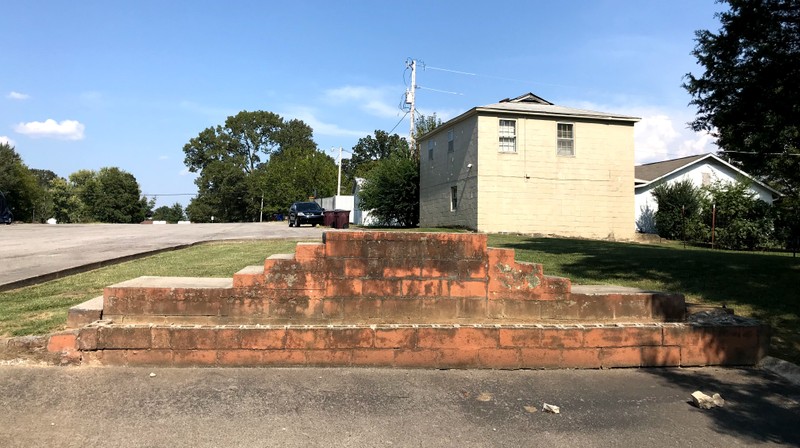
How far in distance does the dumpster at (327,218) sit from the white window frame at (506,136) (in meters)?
10.2

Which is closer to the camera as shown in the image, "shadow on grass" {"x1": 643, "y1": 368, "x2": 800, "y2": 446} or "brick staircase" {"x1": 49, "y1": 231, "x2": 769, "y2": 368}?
"shadow on grass" {"x1": 643, "y1": 368, "x2": 800, "y2": 446}

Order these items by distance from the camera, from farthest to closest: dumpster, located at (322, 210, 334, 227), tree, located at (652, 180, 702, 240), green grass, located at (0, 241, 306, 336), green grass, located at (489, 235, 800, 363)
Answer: dumpster, located at (322, 210, 334, 227) → tree, located at (652, 180, 702, 240) → green grass, located at (489, 235, 800, 363) → green grass, located at (0, 241, 306, 336)

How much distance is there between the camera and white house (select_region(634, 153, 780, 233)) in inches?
1090

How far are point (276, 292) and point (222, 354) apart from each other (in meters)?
0.73

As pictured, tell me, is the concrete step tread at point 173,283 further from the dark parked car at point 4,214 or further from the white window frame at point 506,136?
the dark parked car at point 4,214

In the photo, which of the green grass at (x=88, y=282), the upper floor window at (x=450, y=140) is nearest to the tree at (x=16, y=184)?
the upper floor window at (x=450, y=140)

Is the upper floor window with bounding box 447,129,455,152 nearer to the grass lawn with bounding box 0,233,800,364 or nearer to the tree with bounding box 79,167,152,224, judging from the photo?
the grass lawn with bounding box 0,233,800,364

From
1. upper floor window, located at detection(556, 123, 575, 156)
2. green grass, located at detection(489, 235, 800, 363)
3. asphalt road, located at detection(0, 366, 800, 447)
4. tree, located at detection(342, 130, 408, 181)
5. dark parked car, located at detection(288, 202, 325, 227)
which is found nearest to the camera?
asphalt road, located at detection(0, 366, 800, 447)

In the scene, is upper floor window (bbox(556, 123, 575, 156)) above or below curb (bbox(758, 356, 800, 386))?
above

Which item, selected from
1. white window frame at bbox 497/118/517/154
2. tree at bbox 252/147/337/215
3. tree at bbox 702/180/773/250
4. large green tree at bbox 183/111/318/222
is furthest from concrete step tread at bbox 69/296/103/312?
large green tree at bbox 183/111/318/222

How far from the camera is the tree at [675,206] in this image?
25.8 meters

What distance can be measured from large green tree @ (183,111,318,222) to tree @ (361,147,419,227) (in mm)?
49790

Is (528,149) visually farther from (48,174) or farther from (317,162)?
(48,174)

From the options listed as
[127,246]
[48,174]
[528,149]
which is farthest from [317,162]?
[48,174]
